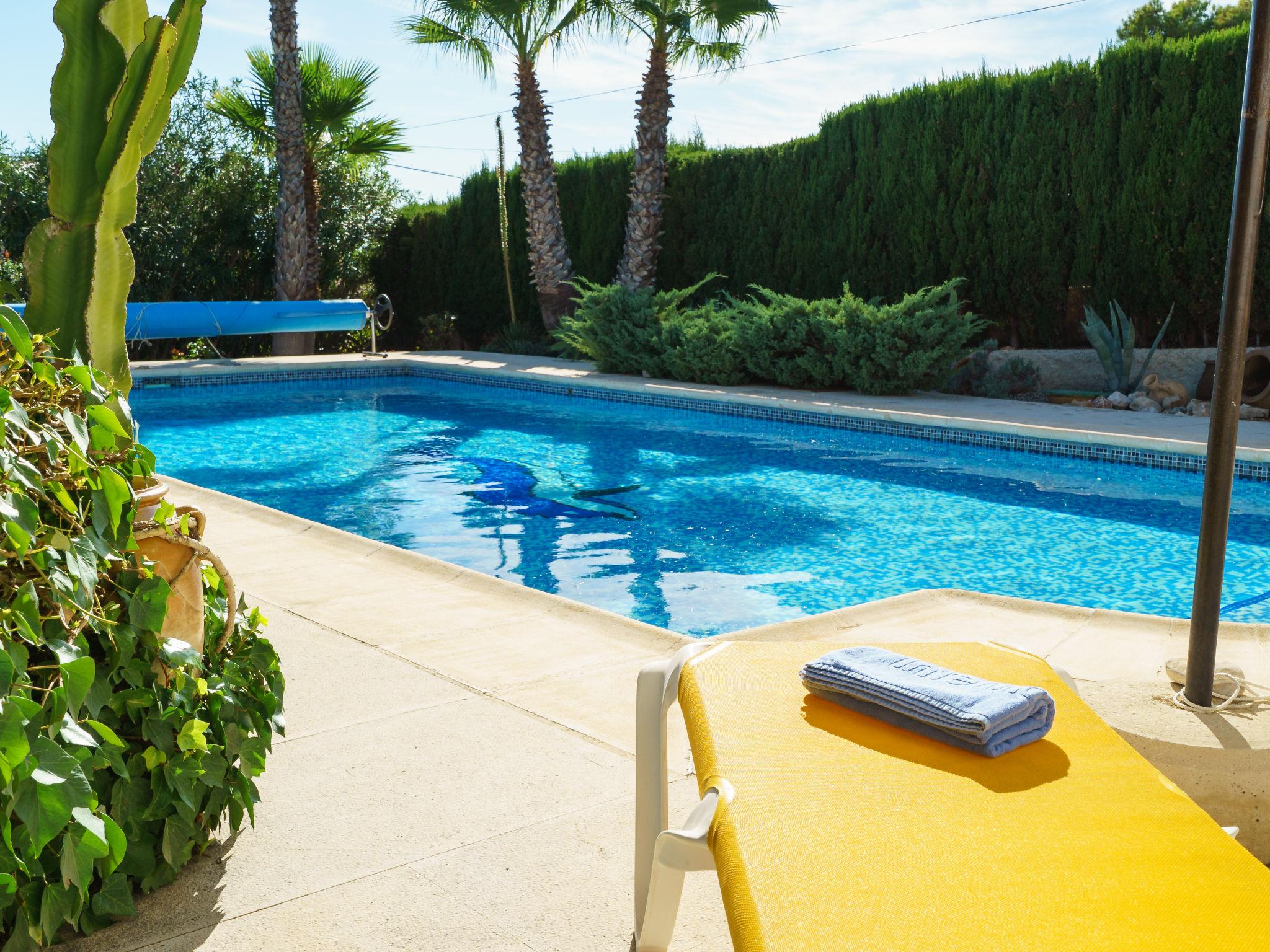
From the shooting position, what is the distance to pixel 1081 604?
532 cm

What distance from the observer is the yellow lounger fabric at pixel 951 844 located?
4.37 ft

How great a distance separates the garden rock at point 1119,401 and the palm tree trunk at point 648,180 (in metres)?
6.18

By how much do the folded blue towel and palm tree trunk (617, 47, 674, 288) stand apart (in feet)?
41.9

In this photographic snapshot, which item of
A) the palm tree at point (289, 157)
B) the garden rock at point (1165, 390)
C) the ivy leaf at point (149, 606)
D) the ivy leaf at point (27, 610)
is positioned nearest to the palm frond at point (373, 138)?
the palm tree at point (289, 157)

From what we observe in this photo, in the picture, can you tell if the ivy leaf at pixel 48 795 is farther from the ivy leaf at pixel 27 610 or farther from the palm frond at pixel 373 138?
the palm frond at pixel 373 138

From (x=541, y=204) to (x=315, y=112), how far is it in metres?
3.68

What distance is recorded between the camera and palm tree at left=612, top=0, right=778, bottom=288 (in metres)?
13.6

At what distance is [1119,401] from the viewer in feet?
33.5

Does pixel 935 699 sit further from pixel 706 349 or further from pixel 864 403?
pixel 706 349

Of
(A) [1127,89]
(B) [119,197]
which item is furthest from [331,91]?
(B) [119,197]

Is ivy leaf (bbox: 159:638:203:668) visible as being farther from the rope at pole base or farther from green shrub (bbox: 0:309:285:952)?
the rope at pole base

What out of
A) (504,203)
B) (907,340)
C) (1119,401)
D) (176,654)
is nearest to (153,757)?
(176,654)

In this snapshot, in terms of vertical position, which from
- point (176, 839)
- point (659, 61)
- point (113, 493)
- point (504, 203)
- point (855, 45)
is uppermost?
point (855, 45)

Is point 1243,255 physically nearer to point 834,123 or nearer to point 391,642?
point 391,642
